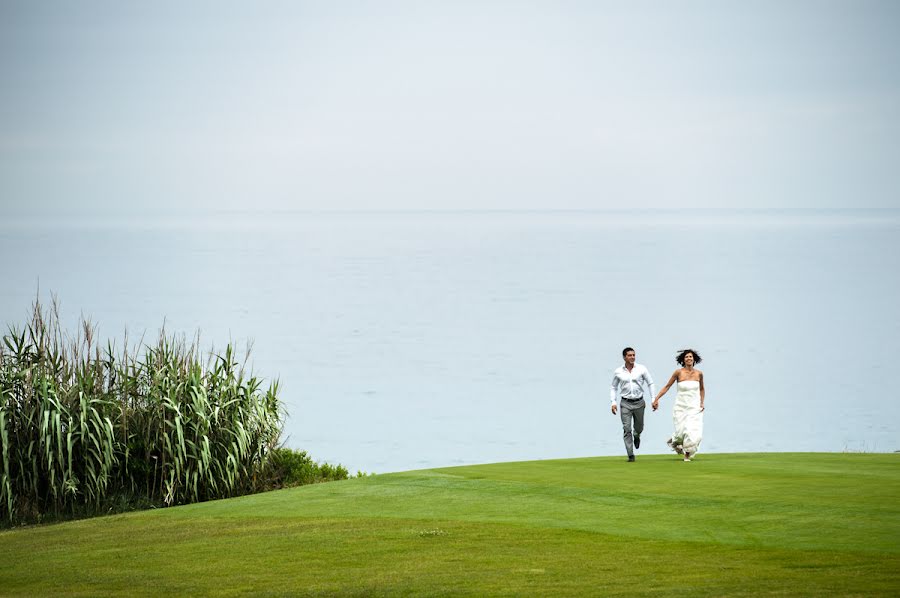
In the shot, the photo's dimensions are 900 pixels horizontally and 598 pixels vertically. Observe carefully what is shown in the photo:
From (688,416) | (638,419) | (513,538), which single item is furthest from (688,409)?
(513,538)

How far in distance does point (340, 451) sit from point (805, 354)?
3671cm

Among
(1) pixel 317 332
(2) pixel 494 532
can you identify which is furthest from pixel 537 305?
(2) pixel 494 532

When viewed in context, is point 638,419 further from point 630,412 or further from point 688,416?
point 688,416

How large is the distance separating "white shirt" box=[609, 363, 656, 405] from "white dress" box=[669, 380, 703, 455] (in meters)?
0.56

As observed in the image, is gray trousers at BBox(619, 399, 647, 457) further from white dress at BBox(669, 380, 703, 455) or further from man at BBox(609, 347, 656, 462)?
white dress at BBox(669, 380, 703, 455)

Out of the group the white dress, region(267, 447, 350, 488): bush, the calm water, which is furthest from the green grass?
the calm water

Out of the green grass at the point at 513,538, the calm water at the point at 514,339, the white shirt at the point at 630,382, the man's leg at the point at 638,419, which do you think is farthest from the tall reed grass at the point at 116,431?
the calm water at the point at 514,339

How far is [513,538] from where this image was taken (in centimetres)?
1493

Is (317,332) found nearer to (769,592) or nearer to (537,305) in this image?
(537,305)

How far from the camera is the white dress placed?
21.4 meters

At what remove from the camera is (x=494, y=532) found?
1534 centimetres

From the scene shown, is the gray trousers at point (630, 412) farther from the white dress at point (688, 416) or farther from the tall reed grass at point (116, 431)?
the tall reed grass at point (116, 431)

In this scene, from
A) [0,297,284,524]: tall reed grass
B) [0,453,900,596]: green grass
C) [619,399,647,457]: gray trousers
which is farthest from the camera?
[619,399,647,457]: gray trousers

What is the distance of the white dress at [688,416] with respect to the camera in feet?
70.2
